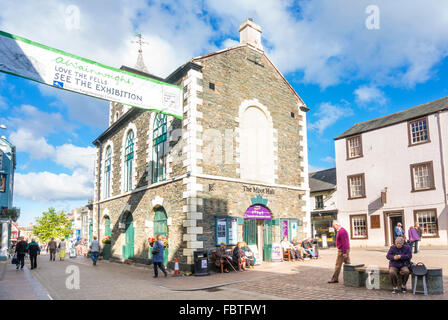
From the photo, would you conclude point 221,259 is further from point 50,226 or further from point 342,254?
point 50,226

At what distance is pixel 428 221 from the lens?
72.9ft

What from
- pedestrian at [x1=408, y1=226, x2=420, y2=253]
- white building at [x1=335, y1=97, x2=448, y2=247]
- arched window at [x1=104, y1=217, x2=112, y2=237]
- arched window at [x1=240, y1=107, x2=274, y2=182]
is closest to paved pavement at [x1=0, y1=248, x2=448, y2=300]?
pedestrian at [x1=408, y1=226, x2=420, y2=253]

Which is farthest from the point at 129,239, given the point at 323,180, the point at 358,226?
the point at 323,180

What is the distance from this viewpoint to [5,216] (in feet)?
90.5

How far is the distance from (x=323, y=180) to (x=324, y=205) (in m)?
3.06

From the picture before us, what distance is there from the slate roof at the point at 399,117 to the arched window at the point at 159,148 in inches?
655

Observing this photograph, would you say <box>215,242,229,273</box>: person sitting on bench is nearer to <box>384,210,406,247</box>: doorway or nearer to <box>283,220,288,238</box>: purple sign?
<box>283,220,288,238</box>: purple sign

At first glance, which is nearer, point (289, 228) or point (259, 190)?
point (259, 190)

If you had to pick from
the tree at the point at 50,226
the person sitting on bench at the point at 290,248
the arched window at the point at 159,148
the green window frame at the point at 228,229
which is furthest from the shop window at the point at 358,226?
the tree at the point at 50,226

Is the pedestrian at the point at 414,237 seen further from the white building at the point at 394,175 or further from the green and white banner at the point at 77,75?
the green and white banner at the point at 77,75

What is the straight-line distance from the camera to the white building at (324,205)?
3119 centimetres

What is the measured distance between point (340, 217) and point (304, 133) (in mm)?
11656

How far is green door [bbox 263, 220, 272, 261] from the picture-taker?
16047 millimetres
